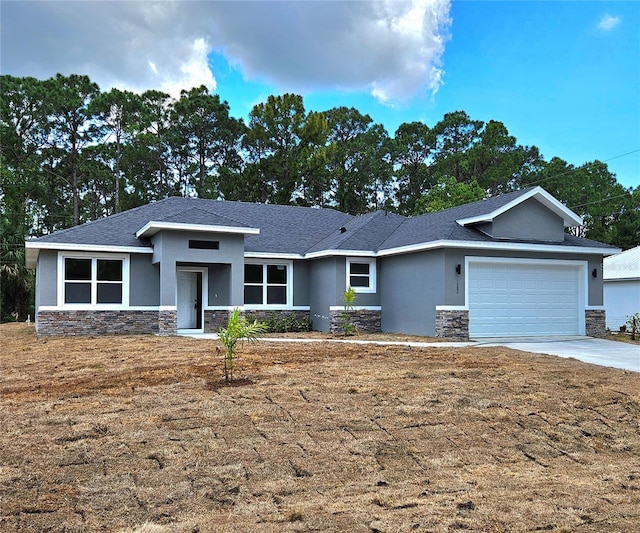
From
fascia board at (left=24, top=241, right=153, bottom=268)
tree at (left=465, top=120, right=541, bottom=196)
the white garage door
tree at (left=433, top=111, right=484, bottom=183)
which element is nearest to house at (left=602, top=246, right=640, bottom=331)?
the white garage door

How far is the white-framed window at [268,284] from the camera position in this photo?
59.6 feet

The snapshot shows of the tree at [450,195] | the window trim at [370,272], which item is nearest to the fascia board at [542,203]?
the window trim at [370,272]

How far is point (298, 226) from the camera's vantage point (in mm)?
21000

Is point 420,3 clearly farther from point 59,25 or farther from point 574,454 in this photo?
point 574,454

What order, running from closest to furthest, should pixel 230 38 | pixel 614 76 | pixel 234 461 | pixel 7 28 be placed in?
pixel 234 461, pixel 230 38, pixel 7 28, pixel 614 76

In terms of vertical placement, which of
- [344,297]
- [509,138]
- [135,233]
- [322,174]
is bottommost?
[344,297]

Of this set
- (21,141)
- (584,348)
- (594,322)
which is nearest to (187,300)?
(584,348)

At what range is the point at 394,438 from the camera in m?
5.92

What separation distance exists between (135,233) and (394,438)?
43.4ft

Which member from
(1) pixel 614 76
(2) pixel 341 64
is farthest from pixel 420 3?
(1) pixel 614 76

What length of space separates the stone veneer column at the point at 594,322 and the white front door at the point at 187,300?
40.5 feet

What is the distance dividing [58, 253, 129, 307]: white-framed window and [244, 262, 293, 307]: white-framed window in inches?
155

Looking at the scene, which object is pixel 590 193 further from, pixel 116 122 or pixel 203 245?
pixel 116 122

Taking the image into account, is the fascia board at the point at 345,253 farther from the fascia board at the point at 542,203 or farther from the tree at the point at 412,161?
the tree at the point at 412,161
